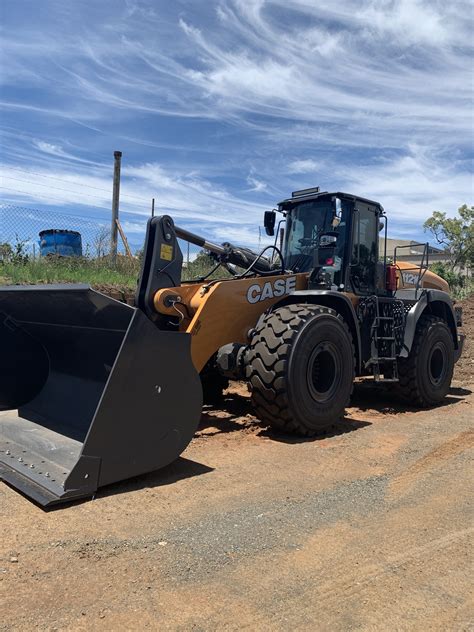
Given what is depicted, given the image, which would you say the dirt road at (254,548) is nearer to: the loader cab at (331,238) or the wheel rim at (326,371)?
the wheel rim at (326,371)

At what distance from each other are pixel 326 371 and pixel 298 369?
626mm

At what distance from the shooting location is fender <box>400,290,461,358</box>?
728cm

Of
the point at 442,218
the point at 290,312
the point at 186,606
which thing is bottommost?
the point at 186,606

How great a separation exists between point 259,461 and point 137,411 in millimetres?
1311

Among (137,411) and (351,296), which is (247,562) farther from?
(351,296)

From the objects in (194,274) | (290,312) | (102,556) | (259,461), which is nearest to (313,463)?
(259,461)

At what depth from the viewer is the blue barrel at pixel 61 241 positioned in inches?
555

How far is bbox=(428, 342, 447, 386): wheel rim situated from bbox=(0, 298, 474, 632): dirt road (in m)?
3.09

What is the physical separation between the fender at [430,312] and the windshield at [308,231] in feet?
4.65

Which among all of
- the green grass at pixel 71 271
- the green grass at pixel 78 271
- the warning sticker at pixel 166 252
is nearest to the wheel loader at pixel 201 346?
the warning sticker at pixel 166 252

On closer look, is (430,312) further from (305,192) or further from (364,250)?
(305,192)

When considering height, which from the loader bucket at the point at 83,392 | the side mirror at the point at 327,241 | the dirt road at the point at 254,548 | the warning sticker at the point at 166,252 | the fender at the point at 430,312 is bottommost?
the dirt road at the point at 254,548

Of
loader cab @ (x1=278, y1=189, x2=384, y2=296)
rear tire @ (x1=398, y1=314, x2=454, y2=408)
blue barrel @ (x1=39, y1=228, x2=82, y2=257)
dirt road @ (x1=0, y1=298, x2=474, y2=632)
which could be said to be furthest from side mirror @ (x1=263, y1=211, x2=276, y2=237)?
blue barrel @ (x1=39, y1=228, x2=82, y2=257)

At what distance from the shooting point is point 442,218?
41.8m
